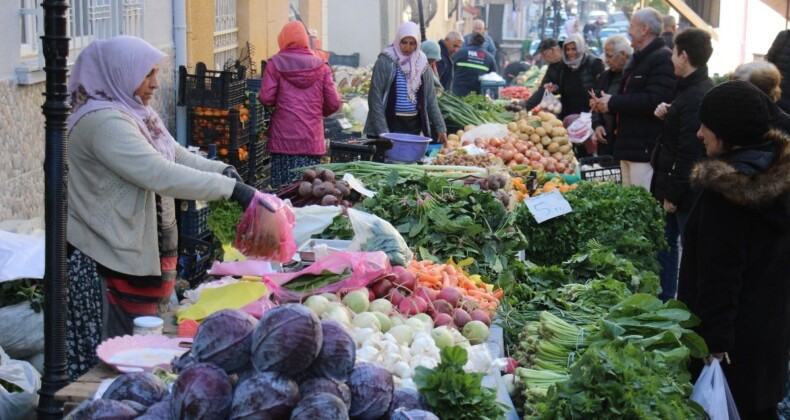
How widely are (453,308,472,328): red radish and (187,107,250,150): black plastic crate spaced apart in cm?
508

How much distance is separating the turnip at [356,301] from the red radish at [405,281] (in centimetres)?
31

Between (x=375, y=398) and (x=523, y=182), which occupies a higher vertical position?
(x=375, y=398)

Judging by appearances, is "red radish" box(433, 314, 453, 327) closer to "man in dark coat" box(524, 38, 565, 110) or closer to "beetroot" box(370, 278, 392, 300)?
"beetroot" box(370, 278, 392, 300)

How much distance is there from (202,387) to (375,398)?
43 centimetres

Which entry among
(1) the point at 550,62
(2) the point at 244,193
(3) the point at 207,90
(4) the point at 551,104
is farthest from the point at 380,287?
(1) the point at 550,62

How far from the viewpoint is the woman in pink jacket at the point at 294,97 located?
28.9 ft

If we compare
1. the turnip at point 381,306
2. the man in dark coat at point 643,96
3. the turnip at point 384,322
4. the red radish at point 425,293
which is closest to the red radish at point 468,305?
the red radish at point 425,293

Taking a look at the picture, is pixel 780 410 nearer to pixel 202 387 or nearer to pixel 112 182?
pixel 112 182

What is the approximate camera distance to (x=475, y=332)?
425 centimetres

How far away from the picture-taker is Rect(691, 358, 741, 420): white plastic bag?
13.6 feet

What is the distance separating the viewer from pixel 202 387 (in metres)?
2.35

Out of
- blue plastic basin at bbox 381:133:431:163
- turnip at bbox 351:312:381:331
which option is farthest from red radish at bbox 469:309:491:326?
blue plastic basin at bbox 381:133:431:163

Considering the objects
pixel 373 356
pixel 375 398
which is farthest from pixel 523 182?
pixel 375 398

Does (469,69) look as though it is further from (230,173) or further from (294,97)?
(230,173)
